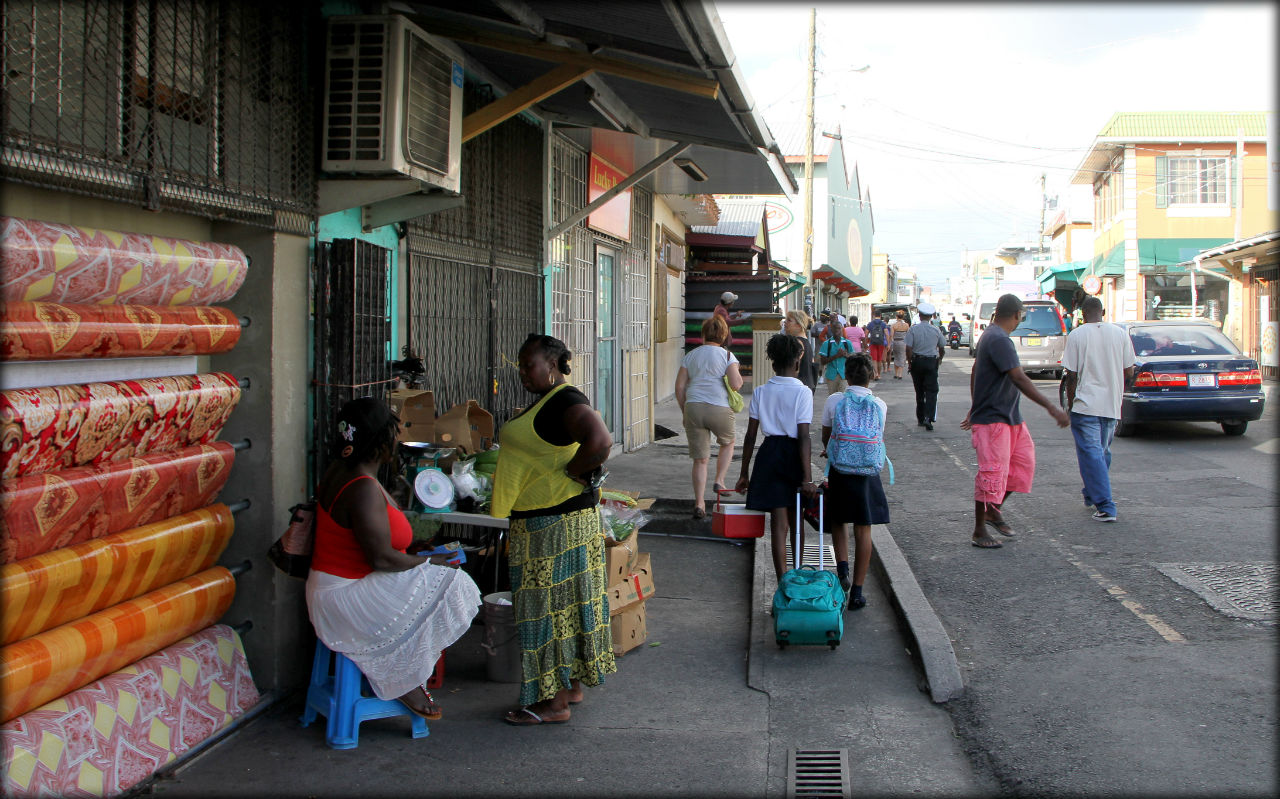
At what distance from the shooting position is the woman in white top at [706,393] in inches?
318

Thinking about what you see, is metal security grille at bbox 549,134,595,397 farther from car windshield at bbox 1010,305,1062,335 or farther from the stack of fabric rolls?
car windshield at bbox 1010,305,1062,335

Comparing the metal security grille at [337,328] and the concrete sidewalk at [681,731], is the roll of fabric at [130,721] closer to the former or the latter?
the concrete sidewalk at [681,731]

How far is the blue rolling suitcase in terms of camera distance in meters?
5.15

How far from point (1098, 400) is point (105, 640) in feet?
23.7

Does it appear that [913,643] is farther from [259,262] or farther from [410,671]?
[259,262]

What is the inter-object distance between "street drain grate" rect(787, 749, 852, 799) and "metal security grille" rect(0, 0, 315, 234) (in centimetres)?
315

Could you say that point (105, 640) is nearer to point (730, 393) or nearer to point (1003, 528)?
point (730, 393)

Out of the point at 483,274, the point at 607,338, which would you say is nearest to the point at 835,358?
the point at 607,338

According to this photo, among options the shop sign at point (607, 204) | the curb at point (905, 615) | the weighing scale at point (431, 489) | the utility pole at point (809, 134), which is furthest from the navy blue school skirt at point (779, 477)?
the utility pole at point (809, 134)

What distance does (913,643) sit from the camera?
17.2 feet

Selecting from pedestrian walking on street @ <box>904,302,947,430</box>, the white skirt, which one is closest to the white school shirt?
the white skirt

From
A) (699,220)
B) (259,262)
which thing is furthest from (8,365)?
(699,220)

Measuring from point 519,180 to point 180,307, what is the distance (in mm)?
4137

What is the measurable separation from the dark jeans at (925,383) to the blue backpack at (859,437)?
9.36 metres
